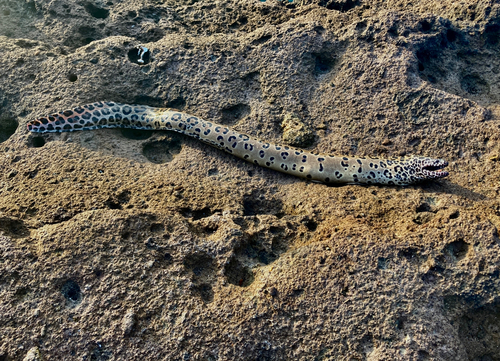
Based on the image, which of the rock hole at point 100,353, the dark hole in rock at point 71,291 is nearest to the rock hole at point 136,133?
the dark hole in rock at point 71,291

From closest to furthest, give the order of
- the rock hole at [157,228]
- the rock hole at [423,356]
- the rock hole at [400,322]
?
1. the rock hole at [423,356]
2. the rock hole at [400,322]
3. the rock hole at [157,228]

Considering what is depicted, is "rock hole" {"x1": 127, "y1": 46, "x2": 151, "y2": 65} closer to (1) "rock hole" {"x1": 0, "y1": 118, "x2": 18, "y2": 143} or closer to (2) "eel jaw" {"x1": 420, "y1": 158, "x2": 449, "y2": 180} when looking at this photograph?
(1) "rock hole" {"x1": 0, "y1": 118, "x2": 18, "y2": 143}

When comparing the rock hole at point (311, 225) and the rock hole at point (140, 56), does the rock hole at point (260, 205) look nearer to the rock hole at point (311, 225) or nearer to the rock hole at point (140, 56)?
the rock hole at point (311, 225)

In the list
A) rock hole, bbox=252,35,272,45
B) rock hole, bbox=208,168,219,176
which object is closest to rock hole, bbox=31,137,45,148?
rock hole, bbox=208,168,219,176

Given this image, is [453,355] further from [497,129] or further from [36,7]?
[36,7]

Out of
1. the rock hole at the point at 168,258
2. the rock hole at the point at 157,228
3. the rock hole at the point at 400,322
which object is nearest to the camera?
the rock hole at the point at 400,322
